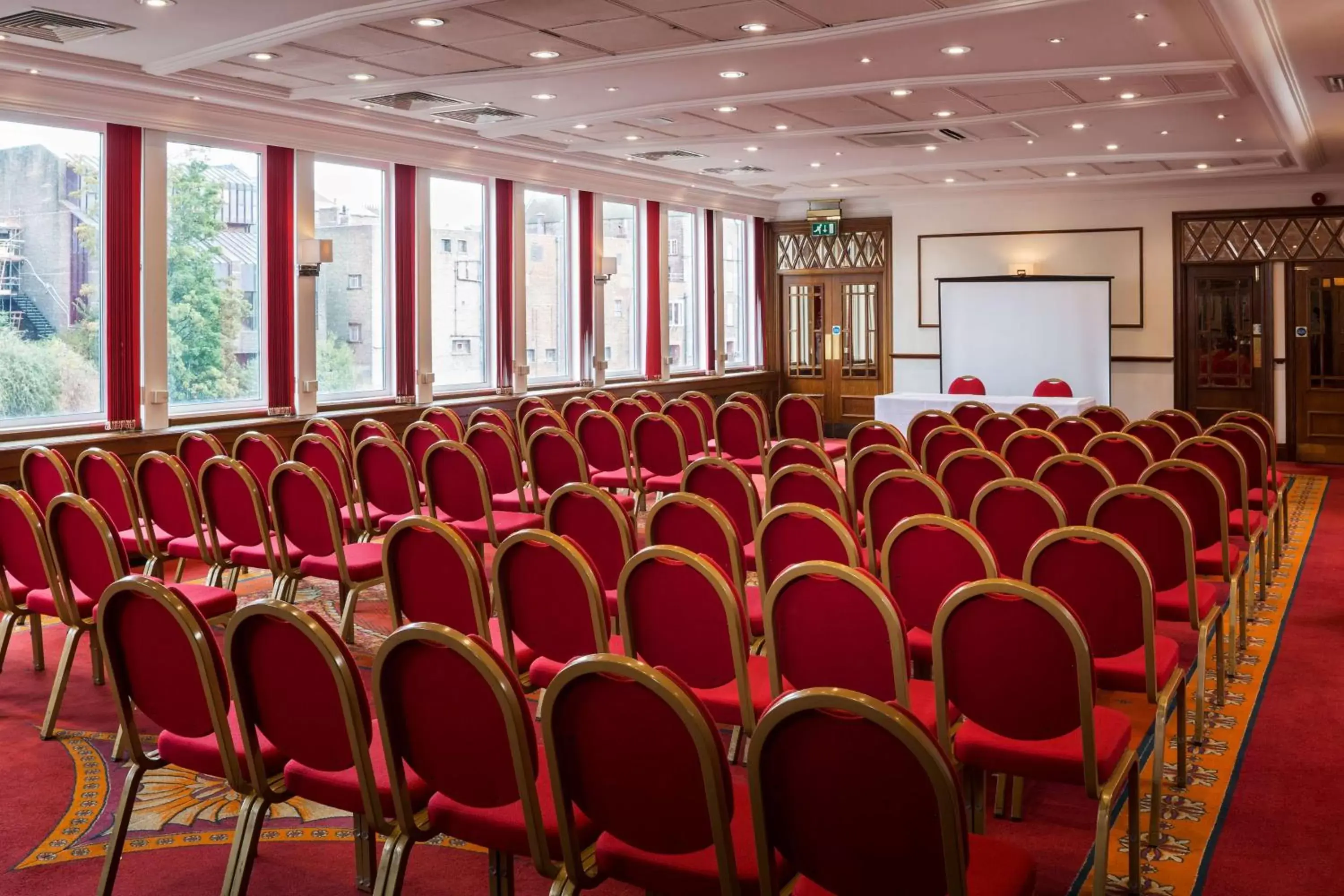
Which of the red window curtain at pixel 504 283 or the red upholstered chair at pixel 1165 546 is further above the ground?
the red window curtain at pixel 504 283

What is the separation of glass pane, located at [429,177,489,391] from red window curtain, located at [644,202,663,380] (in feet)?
9.65

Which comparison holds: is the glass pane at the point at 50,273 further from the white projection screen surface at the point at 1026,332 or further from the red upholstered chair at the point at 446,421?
the white projection screen surface at the point at 1026,332

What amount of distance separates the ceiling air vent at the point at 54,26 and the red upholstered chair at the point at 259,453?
2.41 metres

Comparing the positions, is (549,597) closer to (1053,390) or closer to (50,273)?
(50,273)

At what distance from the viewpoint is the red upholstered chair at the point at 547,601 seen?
11.4ft

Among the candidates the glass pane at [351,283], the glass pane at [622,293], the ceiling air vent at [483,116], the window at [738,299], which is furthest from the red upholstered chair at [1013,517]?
the window at [738,299]

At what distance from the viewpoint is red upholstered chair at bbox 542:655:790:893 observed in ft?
7.17

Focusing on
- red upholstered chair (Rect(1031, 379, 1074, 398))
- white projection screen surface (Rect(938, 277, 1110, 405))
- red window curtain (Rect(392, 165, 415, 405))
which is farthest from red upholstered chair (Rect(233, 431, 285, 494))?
white projection screen surface (Rect(938, 277, 1110, 405))

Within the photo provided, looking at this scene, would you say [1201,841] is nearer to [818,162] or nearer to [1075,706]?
[1075,706]

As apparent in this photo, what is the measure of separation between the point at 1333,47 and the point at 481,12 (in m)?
5.07

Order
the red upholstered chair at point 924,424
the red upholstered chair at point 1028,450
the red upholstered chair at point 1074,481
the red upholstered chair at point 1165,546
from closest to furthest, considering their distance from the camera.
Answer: the red upholstered chair at point 1165,546 → the red upholstered chair at point 1074,481 → the red upholstered chair at point 1028,450 → the red upholstered chair at point 924,424

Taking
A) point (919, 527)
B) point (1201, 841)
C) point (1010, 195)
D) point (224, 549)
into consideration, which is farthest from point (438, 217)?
point (1201, 841)

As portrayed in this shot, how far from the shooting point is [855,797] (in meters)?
2.06

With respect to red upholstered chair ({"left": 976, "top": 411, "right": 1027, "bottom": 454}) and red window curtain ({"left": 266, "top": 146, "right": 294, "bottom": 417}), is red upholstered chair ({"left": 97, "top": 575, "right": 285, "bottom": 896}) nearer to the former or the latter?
red upholstered chair ({"left": 976, "top": 411, "right": 1027, "bottom": 454})
